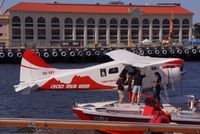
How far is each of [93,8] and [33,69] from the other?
115m

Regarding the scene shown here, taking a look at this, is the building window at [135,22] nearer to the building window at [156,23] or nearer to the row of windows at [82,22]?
the row of windows at [82,22]

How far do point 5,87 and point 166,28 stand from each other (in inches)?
4004

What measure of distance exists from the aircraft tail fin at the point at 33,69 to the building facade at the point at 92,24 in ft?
321

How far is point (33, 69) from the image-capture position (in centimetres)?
2553

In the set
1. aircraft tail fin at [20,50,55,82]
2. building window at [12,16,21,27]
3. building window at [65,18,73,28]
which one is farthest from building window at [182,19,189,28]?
aircraft tail fin at [20,50,55,82]

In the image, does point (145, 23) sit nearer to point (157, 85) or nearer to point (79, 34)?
point (79, 34)

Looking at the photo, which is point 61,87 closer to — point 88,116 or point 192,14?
point 88,116

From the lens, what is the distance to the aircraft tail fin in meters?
25.3

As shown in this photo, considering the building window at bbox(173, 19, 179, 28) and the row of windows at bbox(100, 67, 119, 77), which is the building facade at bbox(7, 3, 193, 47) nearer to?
the building window at bbox(173, 19, 179, 28)

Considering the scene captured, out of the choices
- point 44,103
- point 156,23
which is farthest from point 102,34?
point 44,103

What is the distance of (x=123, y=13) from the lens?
5418 inches

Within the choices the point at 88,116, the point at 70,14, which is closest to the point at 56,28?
the point at 70,14

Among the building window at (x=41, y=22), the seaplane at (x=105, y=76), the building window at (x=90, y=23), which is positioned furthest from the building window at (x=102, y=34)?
the seaplane at (x=105, y=76)

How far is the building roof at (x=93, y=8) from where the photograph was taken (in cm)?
13418
